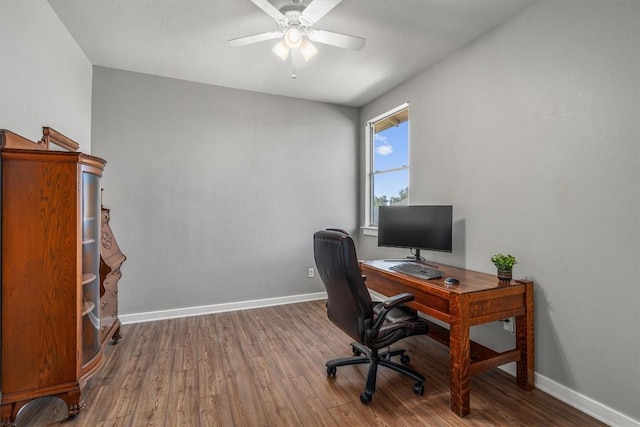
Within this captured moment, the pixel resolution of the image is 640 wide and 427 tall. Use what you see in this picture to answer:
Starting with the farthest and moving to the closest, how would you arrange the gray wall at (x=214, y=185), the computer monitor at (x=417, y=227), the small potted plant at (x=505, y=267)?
1. the gray wall at (x=214, y=185)
2. the computer monitor at (x=417, y=227)
3. the small potted plant at (x=505, y=267)

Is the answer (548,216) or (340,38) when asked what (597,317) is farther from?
(340,38)

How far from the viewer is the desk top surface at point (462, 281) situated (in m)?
2.00

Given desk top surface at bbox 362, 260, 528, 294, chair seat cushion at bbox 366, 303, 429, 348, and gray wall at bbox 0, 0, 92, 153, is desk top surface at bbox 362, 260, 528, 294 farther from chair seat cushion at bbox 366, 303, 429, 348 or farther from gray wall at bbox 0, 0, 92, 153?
gray wall at bbox 0, 0, 92, 153

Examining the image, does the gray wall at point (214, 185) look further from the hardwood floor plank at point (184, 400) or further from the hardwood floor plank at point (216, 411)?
the hardwood floor plank at point (216, 411)

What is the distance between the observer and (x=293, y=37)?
2.17 metres

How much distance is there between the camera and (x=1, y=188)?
1692mm

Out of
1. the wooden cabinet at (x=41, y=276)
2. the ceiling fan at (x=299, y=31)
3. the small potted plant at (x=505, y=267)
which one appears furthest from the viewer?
the small potted plant at (x=505, y=267)

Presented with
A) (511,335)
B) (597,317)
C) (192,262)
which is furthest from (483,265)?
(192,262)

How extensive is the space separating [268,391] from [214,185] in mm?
2426

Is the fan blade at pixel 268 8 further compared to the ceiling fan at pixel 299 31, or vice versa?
the ceiling fan at pixel 299 31

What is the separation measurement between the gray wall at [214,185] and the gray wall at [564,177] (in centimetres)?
195

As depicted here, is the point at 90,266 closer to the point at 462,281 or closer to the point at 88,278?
the point at 88,278

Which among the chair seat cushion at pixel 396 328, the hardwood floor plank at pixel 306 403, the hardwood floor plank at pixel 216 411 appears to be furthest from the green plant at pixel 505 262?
the hardwood floor plank at pixel 216 411

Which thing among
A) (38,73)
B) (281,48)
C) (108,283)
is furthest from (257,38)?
(108,283)
